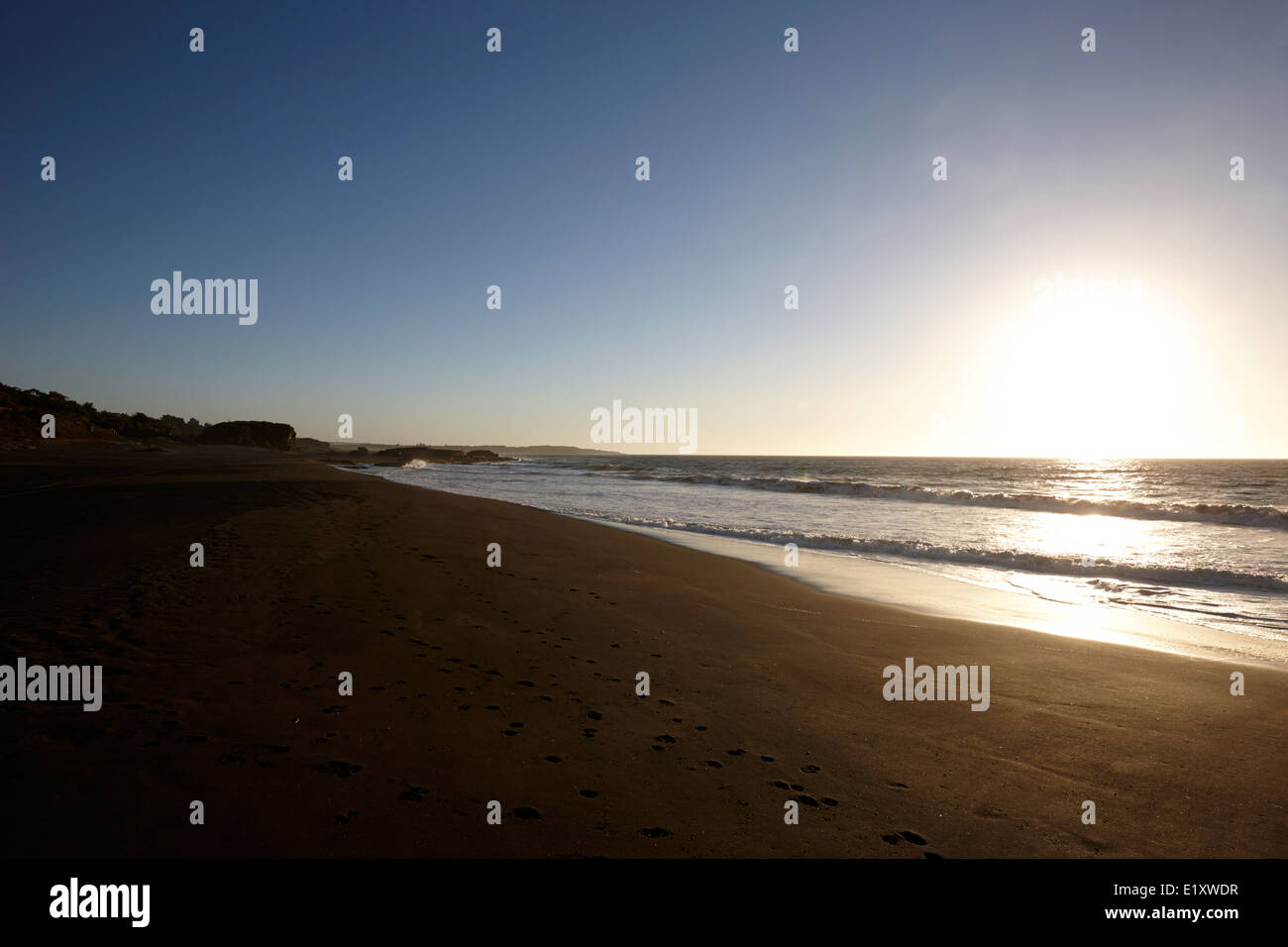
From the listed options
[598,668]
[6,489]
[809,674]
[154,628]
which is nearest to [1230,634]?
[809,674]

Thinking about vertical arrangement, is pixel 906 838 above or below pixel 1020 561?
above

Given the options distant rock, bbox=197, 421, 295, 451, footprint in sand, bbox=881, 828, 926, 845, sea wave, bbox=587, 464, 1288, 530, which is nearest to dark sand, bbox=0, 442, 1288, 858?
footprint in sand, bbox=881, 828, 926, 845

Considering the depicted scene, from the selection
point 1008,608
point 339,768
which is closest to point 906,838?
point 339,768

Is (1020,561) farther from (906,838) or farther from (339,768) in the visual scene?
(339,768)

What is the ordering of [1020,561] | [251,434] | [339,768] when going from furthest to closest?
[251,434], [1020,561], [339,768]

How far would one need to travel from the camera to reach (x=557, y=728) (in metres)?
5.39

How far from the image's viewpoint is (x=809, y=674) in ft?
24.5

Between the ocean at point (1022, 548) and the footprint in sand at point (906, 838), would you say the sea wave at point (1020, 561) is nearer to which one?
the ocean at point (1022, 548)

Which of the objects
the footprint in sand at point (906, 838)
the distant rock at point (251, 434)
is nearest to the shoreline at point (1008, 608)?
the footprint in sand at point (906, 838)

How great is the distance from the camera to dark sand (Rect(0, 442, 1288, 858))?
3898 mm

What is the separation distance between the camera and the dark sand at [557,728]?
3.90m

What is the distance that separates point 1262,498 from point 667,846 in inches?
2219

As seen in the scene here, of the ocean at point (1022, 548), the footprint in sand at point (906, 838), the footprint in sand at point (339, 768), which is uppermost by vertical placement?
the footprint in sand at point (339, 768)

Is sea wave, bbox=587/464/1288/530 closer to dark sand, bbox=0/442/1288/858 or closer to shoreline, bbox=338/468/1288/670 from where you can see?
shoreline, bbox=338/468/1288/670
